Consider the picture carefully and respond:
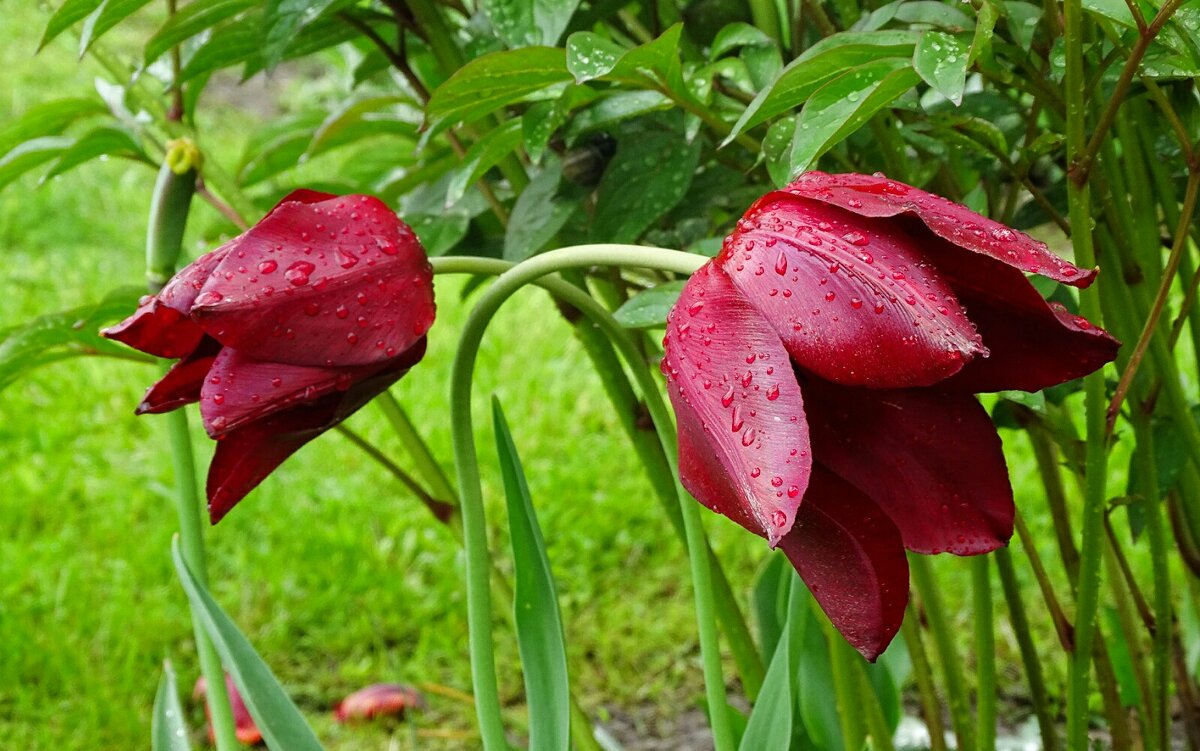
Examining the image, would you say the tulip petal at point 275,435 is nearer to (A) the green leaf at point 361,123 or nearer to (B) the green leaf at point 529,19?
(B) the green leaf at point 529,19

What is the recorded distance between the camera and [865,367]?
0.42 meters

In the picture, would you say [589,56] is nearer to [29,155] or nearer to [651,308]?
[651,308]

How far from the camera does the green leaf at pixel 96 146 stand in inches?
30.9

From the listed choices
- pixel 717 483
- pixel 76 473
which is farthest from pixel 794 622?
pixel 76 473

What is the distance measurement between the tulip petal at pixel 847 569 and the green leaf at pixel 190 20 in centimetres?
55

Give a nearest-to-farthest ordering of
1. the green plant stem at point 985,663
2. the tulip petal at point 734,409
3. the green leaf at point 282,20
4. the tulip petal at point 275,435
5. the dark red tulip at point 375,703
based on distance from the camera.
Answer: the tulip petal at point 734,409
the tulip petal at point 275,435
the green leaf at point 282,20
the green plant stem at point 985,663
the dark red tulip at point 375,703

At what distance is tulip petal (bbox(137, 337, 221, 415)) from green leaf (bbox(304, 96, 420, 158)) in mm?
410

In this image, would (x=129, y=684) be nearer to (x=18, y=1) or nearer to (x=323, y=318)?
(x=323, y=318)

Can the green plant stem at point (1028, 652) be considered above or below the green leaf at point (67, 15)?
below

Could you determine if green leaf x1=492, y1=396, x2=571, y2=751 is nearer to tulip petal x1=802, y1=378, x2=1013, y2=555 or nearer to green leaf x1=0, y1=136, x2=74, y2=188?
tulip petal x1=802, y1=378, x2=1013, y2=555

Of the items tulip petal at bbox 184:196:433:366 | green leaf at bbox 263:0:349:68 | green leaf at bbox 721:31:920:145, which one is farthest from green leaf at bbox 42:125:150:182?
green leaf at bbox 721:31:920:145

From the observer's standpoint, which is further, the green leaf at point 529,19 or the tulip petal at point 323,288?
the green leaf at point 529,19

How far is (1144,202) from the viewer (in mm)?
761

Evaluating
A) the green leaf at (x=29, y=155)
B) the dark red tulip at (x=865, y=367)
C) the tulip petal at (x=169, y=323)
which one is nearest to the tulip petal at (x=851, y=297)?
the dark red tulip at (x=865, y=367)
